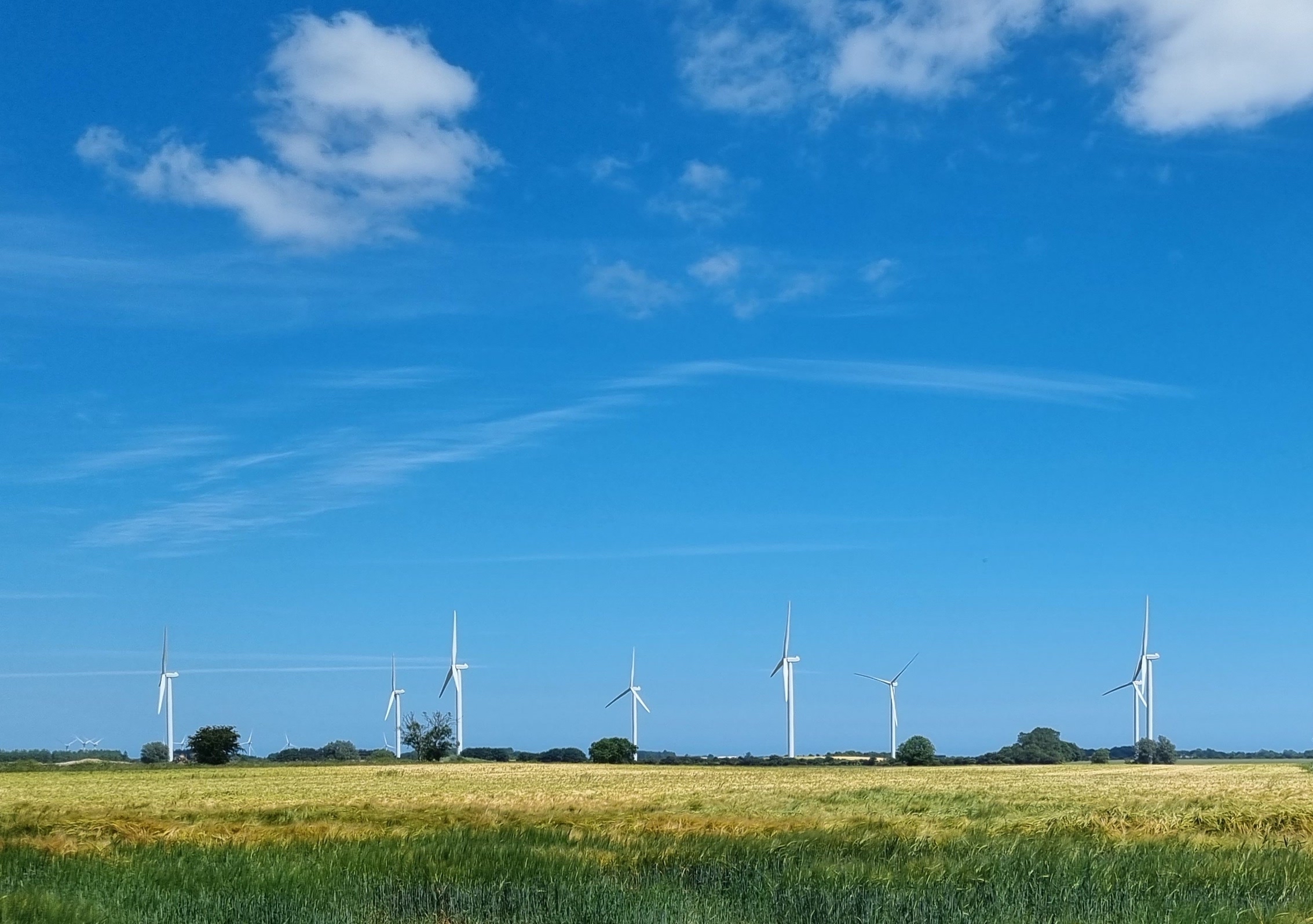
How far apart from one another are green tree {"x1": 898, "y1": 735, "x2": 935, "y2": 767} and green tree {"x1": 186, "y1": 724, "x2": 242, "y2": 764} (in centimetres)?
5560

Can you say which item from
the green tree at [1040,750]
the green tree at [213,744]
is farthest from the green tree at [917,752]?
the green tree at [213,744]

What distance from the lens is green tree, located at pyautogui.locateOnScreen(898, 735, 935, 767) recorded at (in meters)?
106

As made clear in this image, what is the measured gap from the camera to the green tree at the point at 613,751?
115 m

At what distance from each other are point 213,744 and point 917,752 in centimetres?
5871

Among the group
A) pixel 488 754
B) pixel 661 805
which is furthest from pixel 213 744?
pixel 661 805

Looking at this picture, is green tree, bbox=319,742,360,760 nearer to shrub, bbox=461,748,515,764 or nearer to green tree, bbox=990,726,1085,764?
shrub, bbox=461,748,515,764

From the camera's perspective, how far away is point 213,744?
99.6 m

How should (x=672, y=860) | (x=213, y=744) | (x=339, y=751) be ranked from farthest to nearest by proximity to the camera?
(x=339, y=751) → (x=213, y=744) → (x=672, y=860)

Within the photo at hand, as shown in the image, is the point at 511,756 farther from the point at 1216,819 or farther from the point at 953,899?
the point at 953,899

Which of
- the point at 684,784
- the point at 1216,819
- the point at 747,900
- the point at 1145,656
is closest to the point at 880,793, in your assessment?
the point at 684,784

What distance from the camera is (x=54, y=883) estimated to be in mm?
17781

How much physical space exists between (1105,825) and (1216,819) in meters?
3.38

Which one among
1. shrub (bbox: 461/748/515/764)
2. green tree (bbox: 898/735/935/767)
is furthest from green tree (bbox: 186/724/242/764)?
green tree (bbox: 898/735/935/767)

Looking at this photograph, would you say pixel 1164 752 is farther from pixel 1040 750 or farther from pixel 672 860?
pixel 672 860
